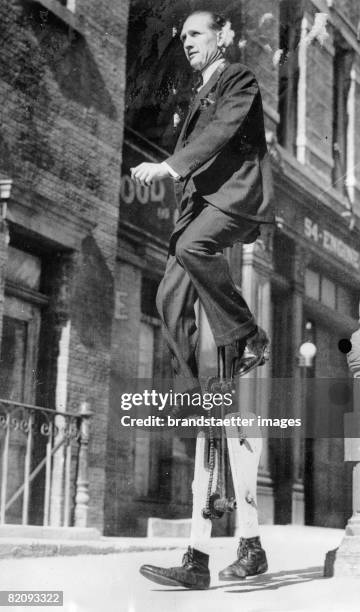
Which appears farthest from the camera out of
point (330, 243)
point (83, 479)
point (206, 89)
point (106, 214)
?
point (330, 243)

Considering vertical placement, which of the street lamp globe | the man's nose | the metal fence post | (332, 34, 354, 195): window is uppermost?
(332, 34, 354, 195): window

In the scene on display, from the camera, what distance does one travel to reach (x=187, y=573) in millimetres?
4305

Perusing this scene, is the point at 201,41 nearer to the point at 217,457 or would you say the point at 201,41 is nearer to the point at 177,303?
the point at 177,303

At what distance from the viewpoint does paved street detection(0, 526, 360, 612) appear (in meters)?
4.14

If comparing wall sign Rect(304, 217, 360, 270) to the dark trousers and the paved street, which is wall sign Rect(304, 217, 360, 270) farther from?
the dark trousers

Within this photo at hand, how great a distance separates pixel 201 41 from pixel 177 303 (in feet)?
4.06

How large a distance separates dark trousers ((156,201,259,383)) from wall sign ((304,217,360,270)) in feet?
25.7

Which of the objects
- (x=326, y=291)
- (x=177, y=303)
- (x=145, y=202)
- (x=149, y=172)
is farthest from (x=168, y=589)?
(x=326, y=291)

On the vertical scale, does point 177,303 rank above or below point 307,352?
below

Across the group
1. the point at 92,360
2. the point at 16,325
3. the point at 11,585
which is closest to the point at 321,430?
the point at 92,360

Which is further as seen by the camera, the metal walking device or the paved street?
the metal walking device

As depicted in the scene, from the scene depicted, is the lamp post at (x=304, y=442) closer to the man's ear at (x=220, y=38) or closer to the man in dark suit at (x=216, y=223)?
the man's ear at (x=220, y=38)

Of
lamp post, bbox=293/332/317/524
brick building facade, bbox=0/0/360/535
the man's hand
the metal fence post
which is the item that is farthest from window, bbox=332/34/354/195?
the man's hand

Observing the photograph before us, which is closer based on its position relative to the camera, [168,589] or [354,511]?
[168,589]
